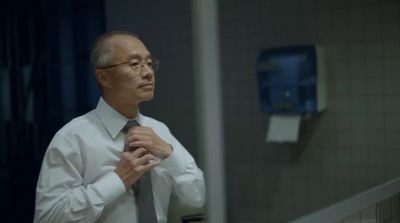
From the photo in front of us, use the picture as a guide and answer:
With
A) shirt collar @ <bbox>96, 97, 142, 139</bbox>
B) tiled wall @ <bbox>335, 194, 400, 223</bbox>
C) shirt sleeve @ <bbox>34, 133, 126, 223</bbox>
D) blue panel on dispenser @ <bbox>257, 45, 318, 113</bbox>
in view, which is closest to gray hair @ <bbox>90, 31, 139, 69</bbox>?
shirt collar @ <bbox>96, 97, 142, 139</bbox>

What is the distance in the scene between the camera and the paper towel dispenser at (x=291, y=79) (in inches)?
90.5

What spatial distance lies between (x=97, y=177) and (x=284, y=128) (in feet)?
4.66

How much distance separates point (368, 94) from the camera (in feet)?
7.97

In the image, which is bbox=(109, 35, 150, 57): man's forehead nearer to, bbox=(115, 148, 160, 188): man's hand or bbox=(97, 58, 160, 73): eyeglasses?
bbox=(97, 58, 160, 73): eyeglasses

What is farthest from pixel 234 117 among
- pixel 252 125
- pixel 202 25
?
pixel 202 25

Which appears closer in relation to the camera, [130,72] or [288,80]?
[130,72]

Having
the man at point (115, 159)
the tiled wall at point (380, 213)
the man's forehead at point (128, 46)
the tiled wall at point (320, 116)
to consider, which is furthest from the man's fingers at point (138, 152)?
the tiled wall at point (320, 116)

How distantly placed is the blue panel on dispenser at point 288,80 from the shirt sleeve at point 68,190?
1.34m

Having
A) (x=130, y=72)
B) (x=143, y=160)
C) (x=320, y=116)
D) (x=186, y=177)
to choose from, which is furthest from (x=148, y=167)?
(x=320, y=116)

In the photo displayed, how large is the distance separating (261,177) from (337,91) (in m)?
0.60

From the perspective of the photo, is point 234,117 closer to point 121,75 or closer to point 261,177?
point 261,177

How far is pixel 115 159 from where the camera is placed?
3.82ft

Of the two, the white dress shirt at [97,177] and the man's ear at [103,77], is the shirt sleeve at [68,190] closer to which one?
the white dress shirt at [97,177]

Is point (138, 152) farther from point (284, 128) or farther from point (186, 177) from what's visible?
point (284, 128)
